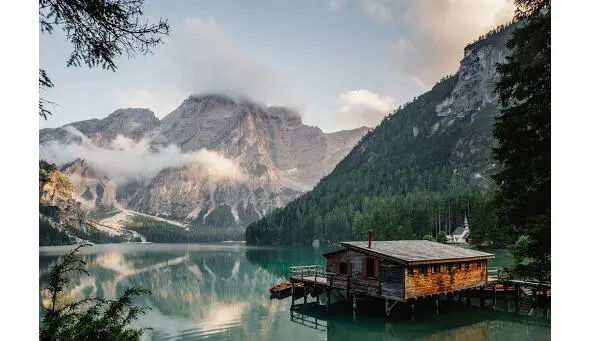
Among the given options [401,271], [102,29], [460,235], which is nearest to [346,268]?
[401,271]

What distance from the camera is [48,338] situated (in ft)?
19.5

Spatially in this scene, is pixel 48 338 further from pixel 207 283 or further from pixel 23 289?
pixel 207 283

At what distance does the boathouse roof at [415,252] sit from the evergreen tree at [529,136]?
14.8 metres

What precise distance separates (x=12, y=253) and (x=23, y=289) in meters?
0.48

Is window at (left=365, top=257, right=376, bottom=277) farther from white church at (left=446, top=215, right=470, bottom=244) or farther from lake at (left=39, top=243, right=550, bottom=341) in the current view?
white church at (left=446, top=215, right=470, bottom=244)

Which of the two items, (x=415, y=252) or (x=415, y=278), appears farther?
(x=415, y=252)

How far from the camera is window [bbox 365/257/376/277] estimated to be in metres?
25.5

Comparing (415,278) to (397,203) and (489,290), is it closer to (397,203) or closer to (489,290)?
(489,290)

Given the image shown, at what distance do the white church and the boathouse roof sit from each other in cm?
5037

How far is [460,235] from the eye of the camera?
267ft

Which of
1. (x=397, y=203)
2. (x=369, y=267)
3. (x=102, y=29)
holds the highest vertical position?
(x=102, y=29)

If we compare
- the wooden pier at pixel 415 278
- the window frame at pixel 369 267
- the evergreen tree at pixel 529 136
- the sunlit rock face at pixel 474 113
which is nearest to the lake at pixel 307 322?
the wooden pier at pixel 415 278

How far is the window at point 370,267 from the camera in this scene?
25.5 metres

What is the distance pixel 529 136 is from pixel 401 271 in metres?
16.8
